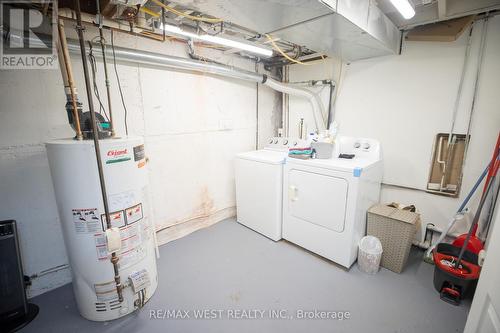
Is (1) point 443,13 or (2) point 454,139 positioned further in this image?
(2) point 454,139

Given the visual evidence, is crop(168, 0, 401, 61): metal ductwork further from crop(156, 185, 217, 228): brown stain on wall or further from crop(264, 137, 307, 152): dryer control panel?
crop(156, 185, 217, 228): brown stain on wall

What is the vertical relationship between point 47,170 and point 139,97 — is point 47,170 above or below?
below

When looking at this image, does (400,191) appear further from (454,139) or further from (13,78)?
(13,78)

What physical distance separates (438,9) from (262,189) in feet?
7.66

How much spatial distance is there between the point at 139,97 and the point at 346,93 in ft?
8.33

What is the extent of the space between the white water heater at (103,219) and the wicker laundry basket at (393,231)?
85.3 inches

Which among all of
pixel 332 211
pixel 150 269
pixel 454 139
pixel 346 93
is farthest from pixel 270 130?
pixel 150 269

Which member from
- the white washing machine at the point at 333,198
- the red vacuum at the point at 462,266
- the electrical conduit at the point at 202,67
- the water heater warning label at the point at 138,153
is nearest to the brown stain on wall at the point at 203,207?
the white washing machine at the point at 333,198

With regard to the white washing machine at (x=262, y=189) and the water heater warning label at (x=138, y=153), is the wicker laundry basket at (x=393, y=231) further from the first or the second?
the water heater warning label at (x=138, y=153)

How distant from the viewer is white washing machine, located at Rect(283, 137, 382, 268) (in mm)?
2002

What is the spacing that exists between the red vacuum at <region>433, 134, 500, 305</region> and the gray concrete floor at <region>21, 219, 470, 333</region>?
0.10 metres

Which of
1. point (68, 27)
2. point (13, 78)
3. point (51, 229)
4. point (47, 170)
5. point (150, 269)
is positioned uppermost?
point (68, 27)

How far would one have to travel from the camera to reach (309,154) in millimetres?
2357

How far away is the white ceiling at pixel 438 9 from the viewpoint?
5.82ft
